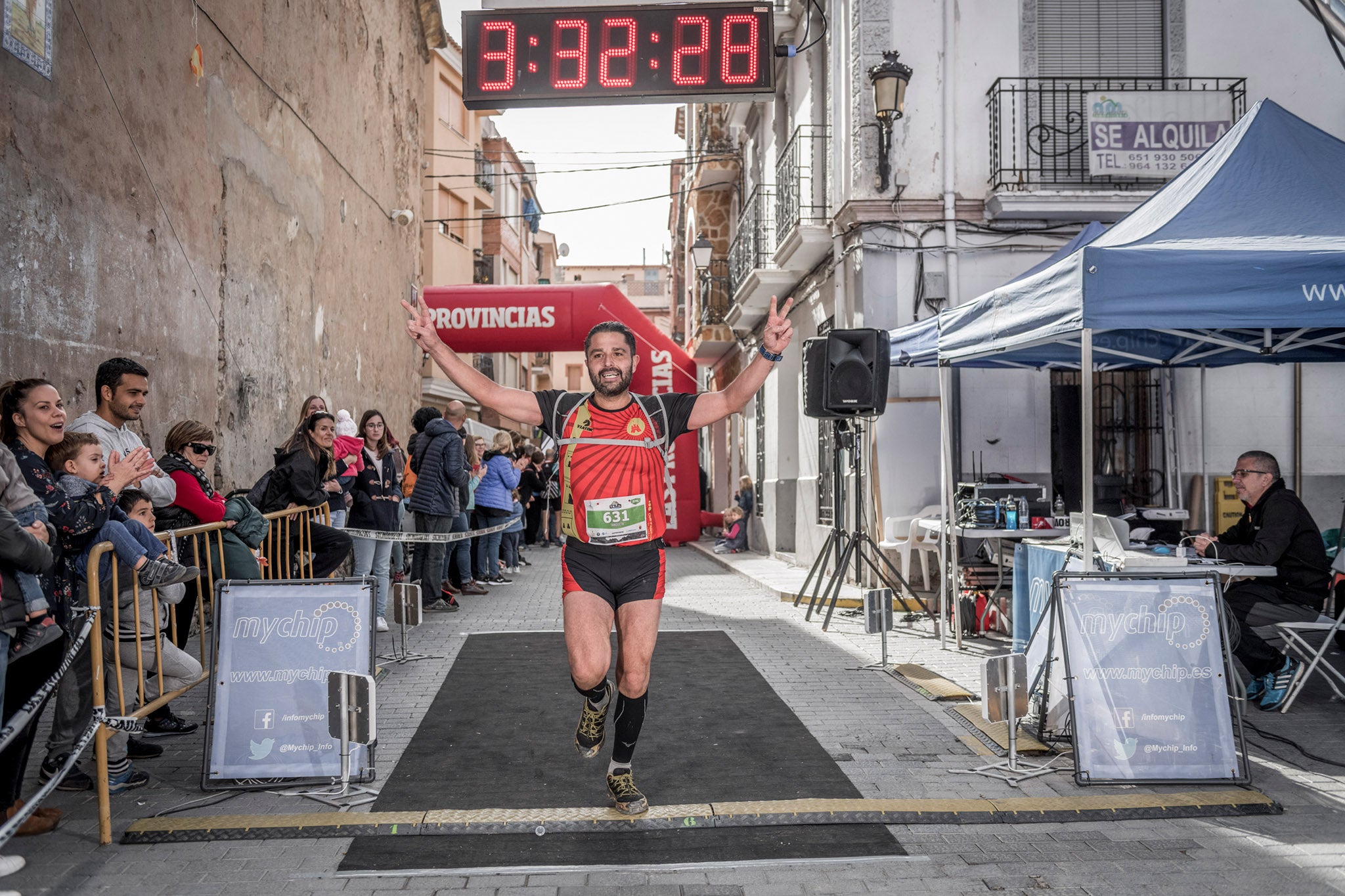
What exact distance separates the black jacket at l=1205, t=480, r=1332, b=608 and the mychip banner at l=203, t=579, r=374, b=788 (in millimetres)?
5228

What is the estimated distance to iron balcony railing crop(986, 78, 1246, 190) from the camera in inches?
468

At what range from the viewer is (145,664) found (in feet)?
16.7

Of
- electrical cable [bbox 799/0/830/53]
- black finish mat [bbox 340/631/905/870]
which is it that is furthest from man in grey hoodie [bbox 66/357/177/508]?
electrical cable [bbox 799/0/830/53]

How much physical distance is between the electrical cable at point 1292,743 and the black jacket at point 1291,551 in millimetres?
981

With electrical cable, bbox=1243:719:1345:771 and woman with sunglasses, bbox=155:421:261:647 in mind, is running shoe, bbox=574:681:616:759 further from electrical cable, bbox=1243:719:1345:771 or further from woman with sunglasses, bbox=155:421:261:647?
electrical cable, bbox=1243:719:1345:771

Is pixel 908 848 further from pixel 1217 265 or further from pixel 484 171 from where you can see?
pixel 484 171

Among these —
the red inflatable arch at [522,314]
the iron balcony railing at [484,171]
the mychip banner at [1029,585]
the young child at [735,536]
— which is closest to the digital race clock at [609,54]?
the mychip banner at [1029,585]

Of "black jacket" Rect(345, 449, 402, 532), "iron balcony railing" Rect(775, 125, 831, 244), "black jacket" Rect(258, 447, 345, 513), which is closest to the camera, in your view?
"black jacket" Rect(258, 447, 345, 513)

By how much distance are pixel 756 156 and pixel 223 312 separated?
12.2 metres

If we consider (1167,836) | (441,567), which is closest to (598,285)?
(441,567)

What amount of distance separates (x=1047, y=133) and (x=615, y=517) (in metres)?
9.40

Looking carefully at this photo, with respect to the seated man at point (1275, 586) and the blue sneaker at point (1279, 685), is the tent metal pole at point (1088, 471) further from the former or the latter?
the blue sneaker at point (1279, 685)

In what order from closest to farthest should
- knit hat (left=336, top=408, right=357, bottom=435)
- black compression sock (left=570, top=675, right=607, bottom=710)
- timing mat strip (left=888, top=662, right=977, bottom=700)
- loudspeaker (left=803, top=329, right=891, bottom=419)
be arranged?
black compression sock (left=570, top=675, right=607, bottom=710)
timing mat strip (left=888, top=662, right=977, bottom=700)
loudspeaker (left=803, top=329, right=891, bottom=419)
knit hat (left=336, top=408, right=357, bottom=435)

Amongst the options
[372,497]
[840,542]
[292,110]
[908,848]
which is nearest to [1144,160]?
[840,542]
